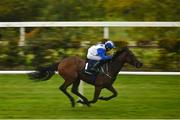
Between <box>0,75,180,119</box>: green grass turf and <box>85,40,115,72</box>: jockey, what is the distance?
0.88 meters

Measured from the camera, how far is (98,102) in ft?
44.4

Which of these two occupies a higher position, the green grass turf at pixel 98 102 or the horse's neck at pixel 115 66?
the horse's neck at pixel 115 66

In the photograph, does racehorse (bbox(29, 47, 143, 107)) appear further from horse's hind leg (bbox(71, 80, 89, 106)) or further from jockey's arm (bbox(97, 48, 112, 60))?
jockey's arm (bbox(97, 48, 112, 60))

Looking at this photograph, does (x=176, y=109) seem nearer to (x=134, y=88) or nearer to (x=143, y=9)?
(x=134, y=88)

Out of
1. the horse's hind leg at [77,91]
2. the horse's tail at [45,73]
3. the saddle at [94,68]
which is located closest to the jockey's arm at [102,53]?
the saddle at [94,68]

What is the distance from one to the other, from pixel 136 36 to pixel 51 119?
292 inches

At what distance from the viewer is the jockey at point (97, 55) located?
12.1 m

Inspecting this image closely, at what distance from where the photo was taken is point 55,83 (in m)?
16.2

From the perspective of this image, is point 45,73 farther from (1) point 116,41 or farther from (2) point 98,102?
(1) point 116,41

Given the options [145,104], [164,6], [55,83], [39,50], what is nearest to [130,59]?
[145,104]

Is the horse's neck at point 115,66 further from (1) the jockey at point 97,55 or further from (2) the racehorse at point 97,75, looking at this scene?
(1) the jockey at point 97,55

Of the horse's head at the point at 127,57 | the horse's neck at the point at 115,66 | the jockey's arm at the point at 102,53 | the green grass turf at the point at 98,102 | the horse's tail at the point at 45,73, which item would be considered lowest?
the green grass turf at the point at 98,102

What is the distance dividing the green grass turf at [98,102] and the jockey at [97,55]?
0.88 m

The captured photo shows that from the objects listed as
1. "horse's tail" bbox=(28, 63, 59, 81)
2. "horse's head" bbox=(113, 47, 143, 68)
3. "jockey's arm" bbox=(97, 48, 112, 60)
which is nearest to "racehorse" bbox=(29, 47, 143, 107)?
"horse's head" bbox=(113, 47, 143, 68)
